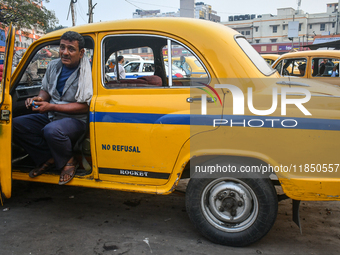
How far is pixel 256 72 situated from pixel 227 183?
99 cm

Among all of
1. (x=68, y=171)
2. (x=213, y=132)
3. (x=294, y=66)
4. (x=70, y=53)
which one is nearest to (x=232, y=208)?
(x=213, y=132)

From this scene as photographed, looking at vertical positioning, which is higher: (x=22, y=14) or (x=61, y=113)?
(x=22, y=14)

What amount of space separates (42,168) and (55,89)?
0.86 meters

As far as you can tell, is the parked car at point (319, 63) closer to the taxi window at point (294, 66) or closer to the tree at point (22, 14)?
the taxi window at point (294, 66)

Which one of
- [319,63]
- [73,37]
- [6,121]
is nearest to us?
[6,121]

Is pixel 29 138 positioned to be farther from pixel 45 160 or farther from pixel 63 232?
pixel 63 232

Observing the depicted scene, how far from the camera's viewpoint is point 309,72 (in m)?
7.94

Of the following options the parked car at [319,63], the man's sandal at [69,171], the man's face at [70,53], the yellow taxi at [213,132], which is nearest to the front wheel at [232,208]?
the yellow taxi at [213,132]

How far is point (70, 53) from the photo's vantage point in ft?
10.5

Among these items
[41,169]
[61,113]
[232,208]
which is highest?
[61,113]

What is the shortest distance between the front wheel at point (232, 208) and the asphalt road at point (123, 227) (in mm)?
151

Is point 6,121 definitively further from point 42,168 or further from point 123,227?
point 123,227

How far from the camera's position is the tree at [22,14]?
1991 cm

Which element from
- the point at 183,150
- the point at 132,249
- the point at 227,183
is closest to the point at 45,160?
the point at 132,249
